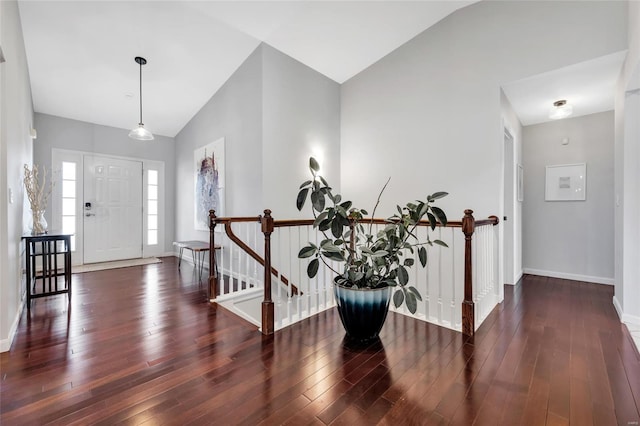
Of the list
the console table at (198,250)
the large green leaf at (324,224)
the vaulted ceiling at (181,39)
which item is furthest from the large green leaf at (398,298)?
the vaulted ceiling at (181,39)

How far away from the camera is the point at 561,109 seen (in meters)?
3.51

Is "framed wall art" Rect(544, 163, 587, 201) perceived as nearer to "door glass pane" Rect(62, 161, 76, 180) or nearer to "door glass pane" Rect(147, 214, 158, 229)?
"door glass pane" Rect(147, 214, 158, 229)

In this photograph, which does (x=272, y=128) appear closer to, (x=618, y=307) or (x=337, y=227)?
(x=337, y=227)

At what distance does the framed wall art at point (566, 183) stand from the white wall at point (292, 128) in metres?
3.22

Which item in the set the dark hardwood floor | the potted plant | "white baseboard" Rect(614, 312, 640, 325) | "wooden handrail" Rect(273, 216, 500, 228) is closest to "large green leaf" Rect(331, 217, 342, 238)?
the potted plant

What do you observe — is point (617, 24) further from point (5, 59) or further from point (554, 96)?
point (5, 59)

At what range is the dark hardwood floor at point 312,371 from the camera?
1464mm

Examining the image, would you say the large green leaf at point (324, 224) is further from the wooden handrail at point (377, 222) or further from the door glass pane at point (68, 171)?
the door glass pane at point (68, 171)

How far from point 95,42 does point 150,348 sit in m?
3.59

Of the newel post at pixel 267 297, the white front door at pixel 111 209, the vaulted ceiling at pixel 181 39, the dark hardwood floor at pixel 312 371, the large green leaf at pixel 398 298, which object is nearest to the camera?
the dark hardwood floor at pixel 312 371

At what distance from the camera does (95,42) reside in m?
3.42

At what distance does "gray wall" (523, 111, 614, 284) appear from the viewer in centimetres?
391

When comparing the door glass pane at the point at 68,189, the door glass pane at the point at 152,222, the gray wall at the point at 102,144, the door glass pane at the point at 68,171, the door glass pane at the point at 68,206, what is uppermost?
the gray wall at the point at 102,144

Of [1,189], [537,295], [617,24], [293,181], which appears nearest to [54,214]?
[1,189]
